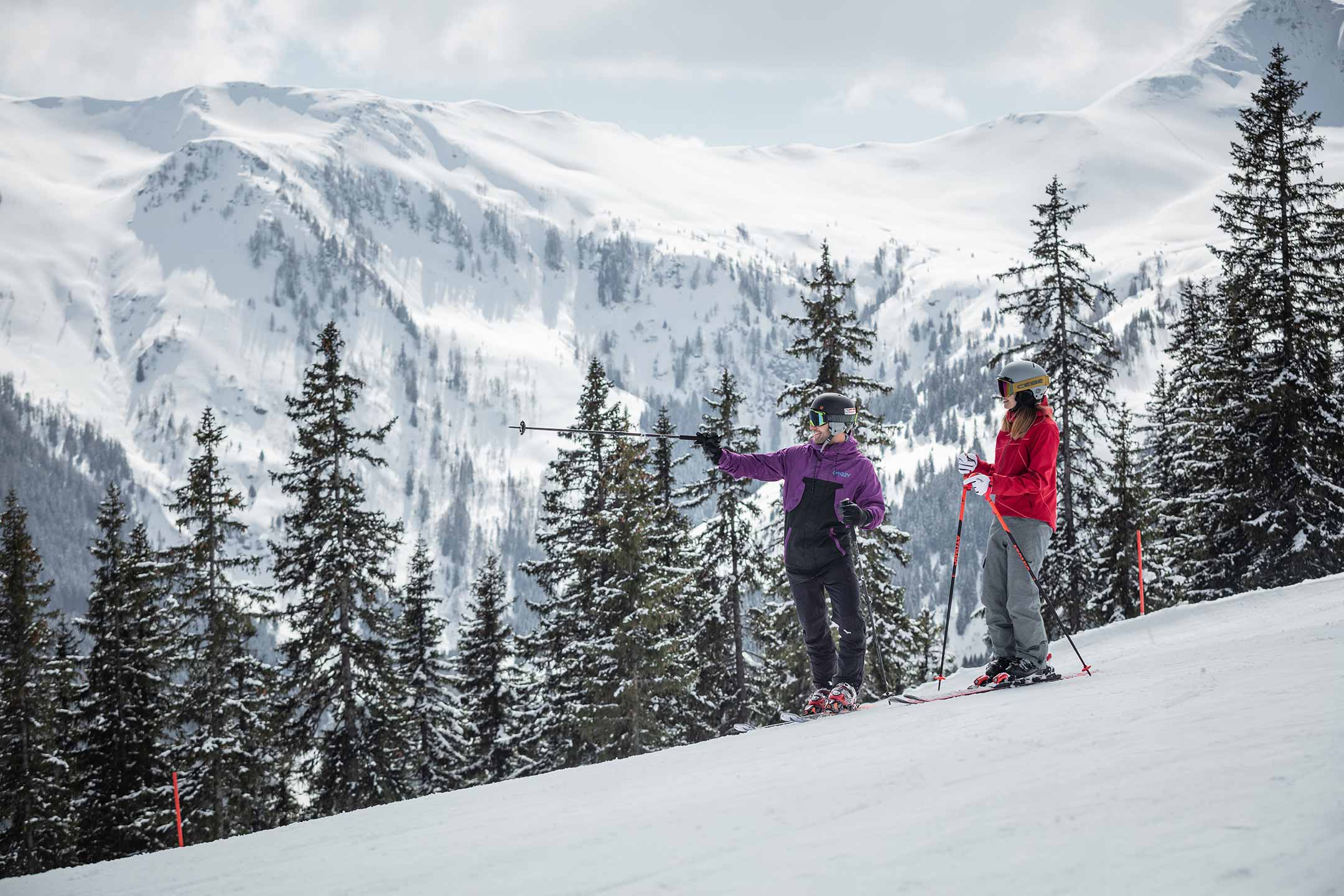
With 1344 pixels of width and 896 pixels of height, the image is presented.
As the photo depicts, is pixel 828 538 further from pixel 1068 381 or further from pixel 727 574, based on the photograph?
pixel 1068 381

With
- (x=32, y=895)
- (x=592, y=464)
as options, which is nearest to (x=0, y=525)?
(x=592, y=464)

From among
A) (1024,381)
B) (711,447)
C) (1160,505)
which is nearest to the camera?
(1024,381)

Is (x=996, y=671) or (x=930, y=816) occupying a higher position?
(x=930, y=816)

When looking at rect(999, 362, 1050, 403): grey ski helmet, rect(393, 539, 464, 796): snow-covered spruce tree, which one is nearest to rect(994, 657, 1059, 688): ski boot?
rect(999, 362, 1050, 403): grey ski helmet

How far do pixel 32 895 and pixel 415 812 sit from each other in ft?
6.08

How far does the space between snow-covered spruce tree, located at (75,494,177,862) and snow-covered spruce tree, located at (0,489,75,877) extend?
939 mm

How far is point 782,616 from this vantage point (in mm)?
23297

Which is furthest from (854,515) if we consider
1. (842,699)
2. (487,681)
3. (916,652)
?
(487,681)

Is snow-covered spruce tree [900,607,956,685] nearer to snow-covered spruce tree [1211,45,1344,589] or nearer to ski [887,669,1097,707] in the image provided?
snow-covered spruce tree [1211,45,1344,589]

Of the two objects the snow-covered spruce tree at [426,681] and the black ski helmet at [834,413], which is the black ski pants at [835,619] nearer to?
the black ski helmet at [834,413]

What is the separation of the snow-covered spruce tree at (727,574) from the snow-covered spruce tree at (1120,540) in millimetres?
9443

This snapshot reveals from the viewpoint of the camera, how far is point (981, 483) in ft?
23.1

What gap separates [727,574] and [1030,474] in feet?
61.2

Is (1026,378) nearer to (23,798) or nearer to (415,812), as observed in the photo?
(415,812)
